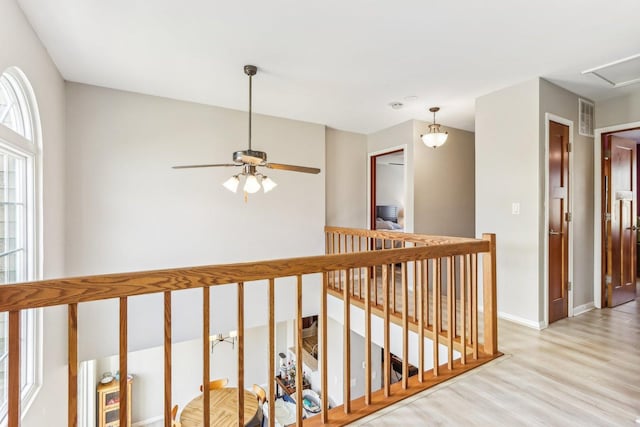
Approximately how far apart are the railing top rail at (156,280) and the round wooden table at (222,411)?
332cm

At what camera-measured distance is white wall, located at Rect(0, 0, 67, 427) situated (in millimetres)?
2086

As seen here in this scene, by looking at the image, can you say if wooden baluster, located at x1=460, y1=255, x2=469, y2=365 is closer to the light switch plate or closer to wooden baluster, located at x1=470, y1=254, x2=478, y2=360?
wooden baluster, located at x1=470, y1=254, x2=478, y2=360

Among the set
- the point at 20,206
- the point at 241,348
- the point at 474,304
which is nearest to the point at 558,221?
the point at 474,304

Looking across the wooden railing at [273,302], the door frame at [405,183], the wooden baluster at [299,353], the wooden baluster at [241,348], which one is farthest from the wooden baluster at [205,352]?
the door frame at [405,183]

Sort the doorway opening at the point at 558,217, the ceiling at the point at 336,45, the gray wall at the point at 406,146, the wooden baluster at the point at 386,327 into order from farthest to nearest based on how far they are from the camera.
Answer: the gray wall at the point at 406,146 → the doorway opening at the point at 558,217 → the ceiling at the point at 336,45 → the wooden baluster at the point at 386,327

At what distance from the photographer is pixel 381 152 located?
16.7 ft

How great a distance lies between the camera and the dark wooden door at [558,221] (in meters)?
3.11

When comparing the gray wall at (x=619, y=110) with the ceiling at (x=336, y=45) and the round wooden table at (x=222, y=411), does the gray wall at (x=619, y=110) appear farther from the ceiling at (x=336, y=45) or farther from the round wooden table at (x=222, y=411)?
the round wooden table at (x=222, y=411)

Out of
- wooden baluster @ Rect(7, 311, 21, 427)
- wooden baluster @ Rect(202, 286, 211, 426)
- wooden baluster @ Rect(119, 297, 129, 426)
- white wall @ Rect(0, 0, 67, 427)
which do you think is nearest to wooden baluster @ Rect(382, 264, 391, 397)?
wooden baluster @ Rect(202, 286, 211, 426)

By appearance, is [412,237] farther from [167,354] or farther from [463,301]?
[167,354]

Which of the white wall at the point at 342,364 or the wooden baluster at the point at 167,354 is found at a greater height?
the wooden baluster at the point at 167,354

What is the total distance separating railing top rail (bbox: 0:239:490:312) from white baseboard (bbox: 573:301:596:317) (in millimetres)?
2912

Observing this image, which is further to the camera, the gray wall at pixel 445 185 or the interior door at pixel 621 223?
the gray wall at pixel 445 185

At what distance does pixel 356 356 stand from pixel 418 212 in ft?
8.54
